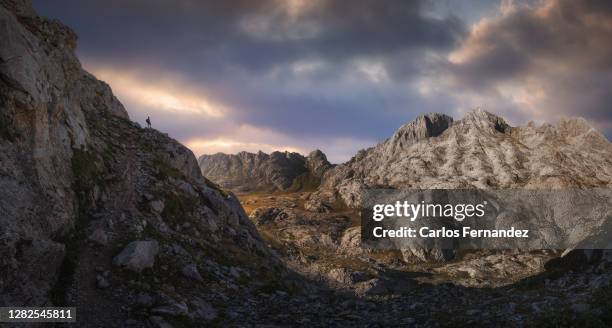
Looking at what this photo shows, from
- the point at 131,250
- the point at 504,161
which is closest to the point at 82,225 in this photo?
the point at 131,250

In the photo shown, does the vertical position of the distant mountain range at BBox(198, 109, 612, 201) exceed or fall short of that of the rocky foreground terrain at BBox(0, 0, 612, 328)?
it exceeds it

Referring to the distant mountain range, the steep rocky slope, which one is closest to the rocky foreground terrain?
the steep rocky slope

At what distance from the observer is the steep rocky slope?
17406 millimetres

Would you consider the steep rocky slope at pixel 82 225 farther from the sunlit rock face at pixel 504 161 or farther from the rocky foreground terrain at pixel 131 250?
the sunlit rock face at pixel 504 161

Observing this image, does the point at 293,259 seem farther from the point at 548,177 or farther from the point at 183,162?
the point at 548,177

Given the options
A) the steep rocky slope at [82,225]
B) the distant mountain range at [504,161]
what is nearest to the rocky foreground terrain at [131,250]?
the steep rocky slope at [82,225]

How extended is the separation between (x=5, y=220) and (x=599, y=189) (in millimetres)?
176057

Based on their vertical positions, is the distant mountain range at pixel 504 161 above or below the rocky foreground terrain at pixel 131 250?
above

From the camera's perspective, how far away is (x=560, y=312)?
16062 millimetres

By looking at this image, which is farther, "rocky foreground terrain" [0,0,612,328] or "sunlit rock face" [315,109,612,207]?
"sunlit rock face" [315,109,612,207]

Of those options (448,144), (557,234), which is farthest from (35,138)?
(448,144)

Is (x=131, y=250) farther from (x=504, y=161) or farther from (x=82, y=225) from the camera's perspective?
(x=504, y=161)

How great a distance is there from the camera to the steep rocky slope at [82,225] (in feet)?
57.1

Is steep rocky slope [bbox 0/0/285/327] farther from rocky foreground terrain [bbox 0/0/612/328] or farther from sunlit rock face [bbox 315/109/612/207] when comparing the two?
sunlit rock face [bbox 315/109/612/207]
